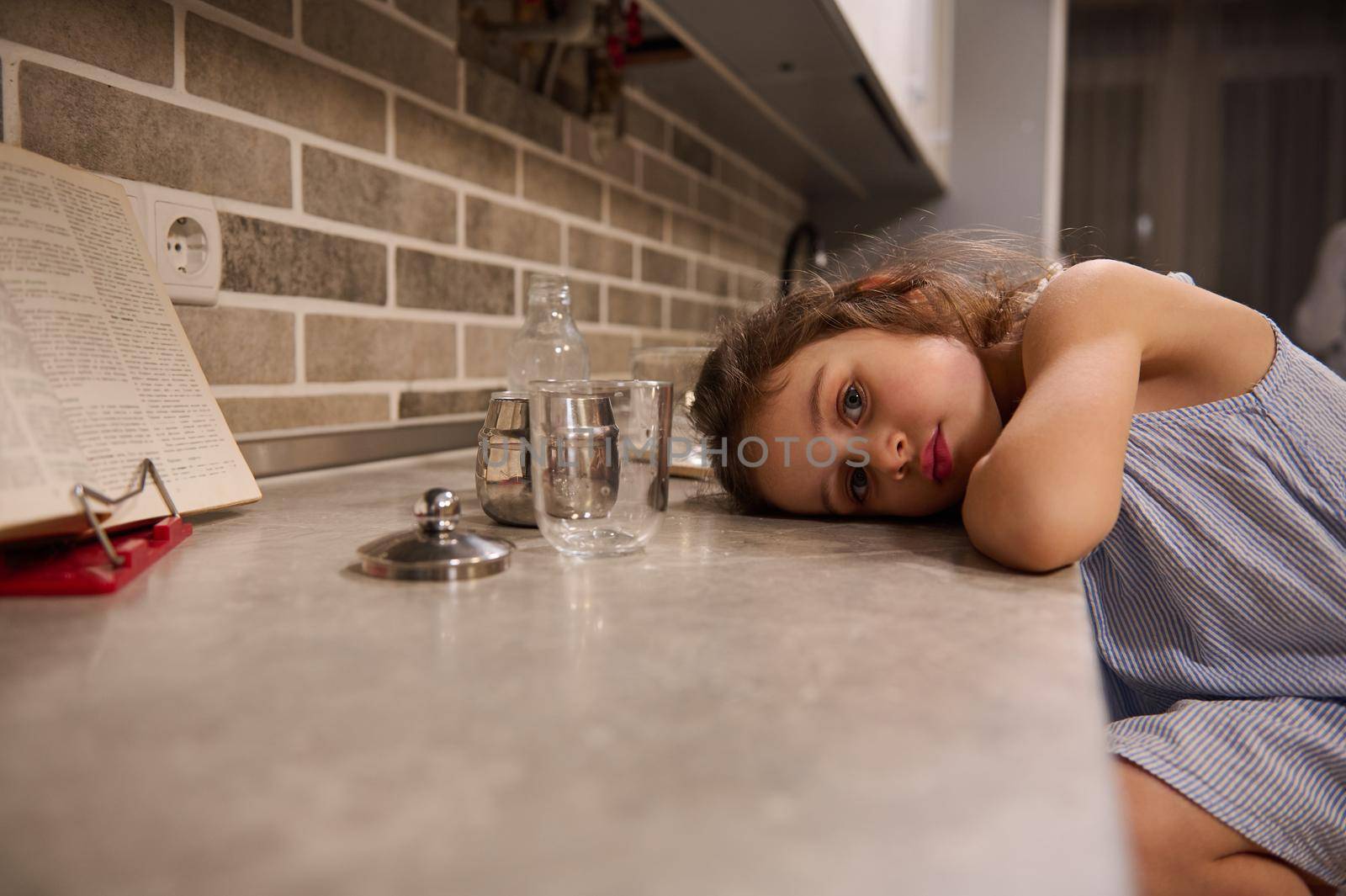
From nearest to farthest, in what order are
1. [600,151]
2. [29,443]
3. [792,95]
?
1. [29,443]
2. [600,151]
3. [792,95]

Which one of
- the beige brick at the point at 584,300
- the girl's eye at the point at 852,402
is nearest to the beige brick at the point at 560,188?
the beige brick at the point at 584,300

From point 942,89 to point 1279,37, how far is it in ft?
9.47

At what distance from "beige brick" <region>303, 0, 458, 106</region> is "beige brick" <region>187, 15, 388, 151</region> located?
0.09 ft

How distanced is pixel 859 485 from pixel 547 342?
60cm

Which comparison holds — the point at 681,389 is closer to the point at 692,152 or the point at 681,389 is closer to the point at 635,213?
the point at 635,213

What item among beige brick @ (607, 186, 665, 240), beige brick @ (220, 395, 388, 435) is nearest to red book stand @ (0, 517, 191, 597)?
beige brick @ (220, 395, 388, 435)

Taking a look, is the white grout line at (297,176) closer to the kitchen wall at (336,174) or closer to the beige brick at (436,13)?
the kitchen wall at (336,174)

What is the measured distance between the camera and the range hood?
4.34ft

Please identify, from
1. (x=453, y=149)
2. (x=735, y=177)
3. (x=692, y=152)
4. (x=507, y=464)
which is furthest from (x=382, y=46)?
(x=735, y=177)

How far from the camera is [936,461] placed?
848 millimetres

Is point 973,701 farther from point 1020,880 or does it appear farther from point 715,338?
point 715,338

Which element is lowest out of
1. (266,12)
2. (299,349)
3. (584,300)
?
(299,349)

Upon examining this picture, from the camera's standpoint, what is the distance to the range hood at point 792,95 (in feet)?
4.34

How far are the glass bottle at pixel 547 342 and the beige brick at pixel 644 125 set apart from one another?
1.65ft
